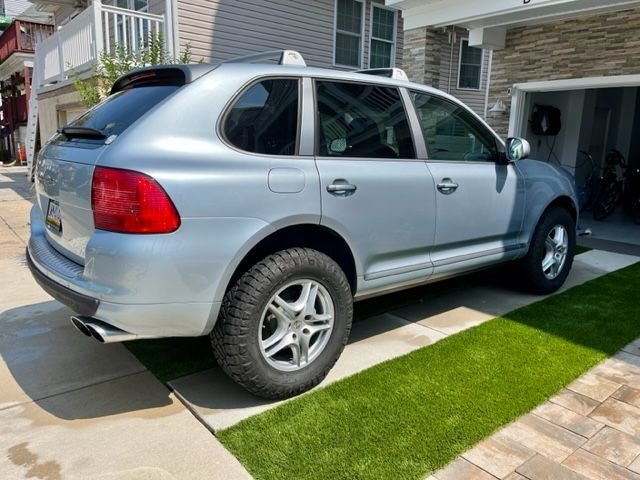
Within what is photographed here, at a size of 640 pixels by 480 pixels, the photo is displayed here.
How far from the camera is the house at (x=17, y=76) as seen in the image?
1833 cm

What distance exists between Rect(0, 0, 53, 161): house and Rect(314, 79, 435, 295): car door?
17.6 meters

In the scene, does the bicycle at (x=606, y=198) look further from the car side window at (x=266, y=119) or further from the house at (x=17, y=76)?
the house at (x=17, y=76)

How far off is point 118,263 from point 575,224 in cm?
436

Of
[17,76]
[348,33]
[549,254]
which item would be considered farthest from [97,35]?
[17,76]

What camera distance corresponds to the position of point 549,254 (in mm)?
4848

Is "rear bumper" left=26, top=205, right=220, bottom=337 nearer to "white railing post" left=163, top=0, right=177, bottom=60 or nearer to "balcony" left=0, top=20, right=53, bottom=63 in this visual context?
"white railing post" left=163, top=0, right=177, bottom=60

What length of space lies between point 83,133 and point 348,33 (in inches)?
427

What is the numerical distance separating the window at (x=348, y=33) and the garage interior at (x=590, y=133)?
15.9ft

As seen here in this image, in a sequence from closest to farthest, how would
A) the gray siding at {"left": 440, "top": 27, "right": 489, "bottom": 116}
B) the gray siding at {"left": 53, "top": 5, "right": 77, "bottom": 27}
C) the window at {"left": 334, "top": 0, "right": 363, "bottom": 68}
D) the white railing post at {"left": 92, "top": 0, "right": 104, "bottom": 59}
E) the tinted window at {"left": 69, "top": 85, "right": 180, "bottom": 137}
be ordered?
the tinted window at {"left": 69, "top": 85, "right": 180, "bottom": 137}, the white railing post at {"left": 92, "top": 0, "right": 104, "bottom": 59}, the window at {"left": 334, "top": 0, "right": 363, "bottom": 68}, the gray siding at {"left": 440, "top": 27, "right": 489, "bottom": 116}, the gray siding at {"left": 53, "top": 5, "right": 77, "bottom": 27}

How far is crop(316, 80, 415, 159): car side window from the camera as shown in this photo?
3.10 metres

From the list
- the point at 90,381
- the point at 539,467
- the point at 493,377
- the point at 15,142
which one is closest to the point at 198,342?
the point at 90,381

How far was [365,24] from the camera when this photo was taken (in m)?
12.5

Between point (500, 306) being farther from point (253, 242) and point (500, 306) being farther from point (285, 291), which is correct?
point (253, 242)

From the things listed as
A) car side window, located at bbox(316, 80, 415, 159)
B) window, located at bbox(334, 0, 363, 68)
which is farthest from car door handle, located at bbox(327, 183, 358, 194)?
window, located at bbox(334, 0, 363, 68)
